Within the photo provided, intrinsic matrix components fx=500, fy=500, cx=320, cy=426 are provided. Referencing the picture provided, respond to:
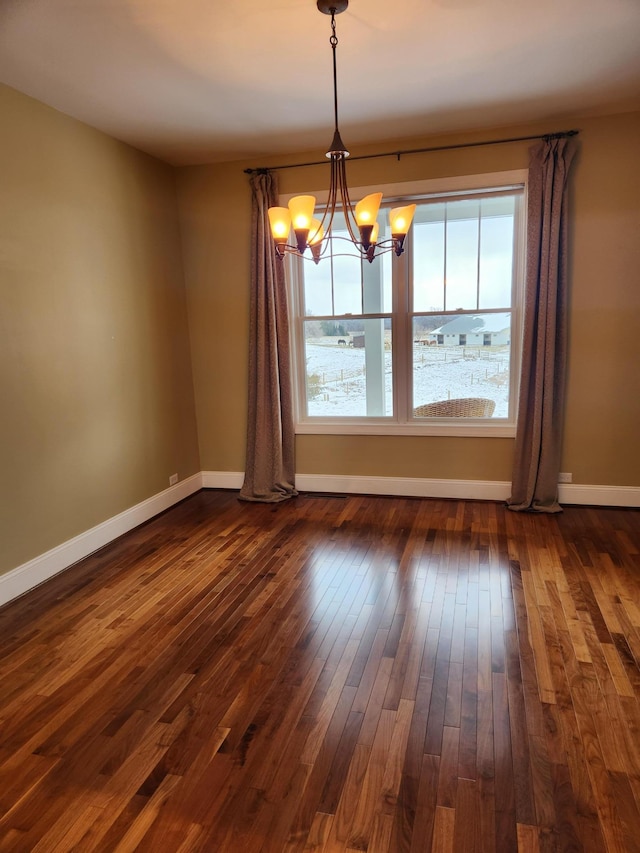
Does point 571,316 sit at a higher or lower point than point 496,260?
lower

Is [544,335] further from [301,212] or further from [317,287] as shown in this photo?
[301,212]

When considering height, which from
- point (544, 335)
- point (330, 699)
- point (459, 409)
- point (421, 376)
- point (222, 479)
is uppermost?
point (544, 335)

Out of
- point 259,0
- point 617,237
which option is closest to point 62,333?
point 259,0

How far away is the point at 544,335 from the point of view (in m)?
3.79

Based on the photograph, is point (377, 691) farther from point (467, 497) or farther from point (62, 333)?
point (62, 333)

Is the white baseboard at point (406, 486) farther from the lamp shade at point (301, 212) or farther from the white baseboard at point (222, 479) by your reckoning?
the lamp shade at point (301, 212)

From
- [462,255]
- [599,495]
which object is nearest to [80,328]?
[462,255]

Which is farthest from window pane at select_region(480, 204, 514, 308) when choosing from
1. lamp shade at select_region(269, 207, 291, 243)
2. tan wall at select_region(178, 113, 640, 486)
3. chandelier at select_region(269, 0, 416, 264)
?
lamp shade at select_region(269, 207, 291, 243)

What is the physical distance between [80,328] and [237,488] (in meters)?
2.10

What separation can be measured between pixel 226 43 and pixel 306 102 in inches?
32.7

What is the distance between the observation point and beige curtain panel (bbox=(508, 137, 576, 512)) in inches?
144

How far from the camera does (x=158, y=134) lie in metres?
3.70

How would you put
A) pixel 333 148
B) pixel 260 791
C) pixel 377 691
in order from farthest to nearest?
1. pixel 333 148
2. pixel 377 691
3. pixel 260 791

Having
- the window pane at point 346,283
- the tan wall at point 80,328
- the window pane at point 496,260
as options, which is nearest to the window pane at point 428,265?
the window pane at point 496,260
